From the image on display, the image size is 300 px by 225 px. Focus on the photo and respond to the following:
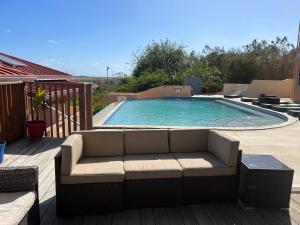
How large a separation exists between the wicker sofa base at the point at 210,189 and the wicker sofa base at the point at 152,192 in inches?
4.2

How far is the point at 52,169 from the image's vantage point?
157 inches

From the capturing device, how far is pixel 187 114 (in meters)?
12.8

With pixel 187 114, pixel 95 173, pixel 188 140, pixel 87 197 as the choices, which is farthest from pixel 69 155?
pixel 187 114

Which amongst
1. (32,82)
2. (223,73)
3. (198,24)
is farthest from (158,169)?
(223,73)

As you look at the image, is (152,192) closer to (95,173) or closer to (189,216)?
(189,216)

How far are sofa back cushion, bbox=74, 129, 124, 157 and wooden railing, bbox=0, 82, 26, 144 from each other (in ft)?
8.16

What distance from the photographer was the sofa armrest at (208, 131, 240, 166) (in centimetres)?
295

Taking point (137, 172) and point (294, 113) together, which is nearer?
point (137, 172)

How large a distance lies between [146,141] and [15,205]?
171 centimetres

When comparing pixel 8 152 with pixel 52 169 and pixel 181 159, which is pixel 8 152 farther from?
pixel 181 159

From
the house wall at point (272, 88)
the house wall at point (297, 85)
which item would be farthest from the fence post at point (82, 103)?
the house wall at point (272, 88)

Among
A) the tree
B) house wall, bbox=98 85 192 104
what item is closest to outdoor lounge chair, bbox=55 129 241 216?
house wall, bbox=98 85 192 104

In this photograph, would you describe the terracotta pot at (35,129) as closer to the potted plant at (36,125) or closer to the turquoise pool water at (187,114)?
the potted plant at (36,125)

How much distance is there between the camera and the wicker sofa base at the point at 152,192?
9.37 feet
